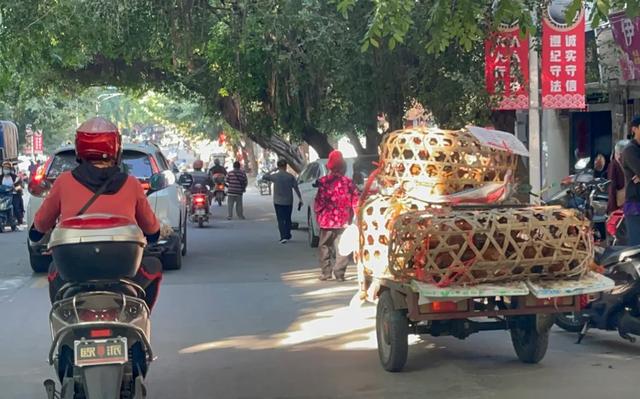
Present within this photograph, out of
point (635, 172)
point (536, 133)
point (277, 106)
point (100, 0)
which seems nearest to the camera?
point (635, 172)

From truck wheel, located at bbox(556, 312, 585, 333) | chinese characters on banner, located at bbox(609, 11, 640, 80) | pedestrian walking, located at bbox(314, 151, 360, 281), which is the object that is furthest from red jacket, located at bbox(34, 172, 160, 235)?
chinese characters on banner, located at bbox(609, 11, 640, 80)

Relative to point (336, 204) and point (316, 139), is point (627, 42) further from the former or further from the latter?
point (316, 139)

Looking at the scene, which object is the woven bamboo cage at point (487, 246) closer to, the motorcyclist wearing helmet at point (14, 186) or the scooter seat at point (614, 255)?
the scooter seat at point (614, 255)

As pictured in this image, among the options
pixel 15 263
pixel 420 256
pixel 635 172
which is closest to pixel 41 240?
pixel 420 256

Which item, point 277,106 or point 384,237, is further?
point 277,106

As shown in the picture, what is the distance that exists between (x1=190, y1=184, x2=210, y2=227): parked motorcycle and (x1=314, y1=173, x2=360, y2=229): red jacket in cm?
1021

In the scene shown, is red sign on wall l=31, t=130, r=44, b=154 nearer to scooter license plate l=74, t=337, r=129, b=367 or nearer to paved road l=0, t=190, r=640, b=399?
paved road l=0, t=190, r=640, b=399

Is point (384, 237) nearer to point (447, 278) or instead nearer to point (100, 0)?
point (447, 278)

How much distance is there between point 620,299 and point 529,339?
0.81m

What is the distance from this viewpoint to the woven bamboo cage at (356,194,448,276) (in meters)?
7.89

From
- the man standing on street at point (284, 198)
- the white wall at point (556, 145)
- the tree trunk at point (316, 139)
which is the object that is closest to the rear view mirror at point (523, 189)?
the man standing on street at point (284, 198)

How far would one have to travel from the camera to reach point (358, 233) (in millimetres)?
8461

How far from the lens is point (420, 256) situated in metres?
7.11

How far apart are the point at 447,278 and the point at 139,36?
1101 centimetres
